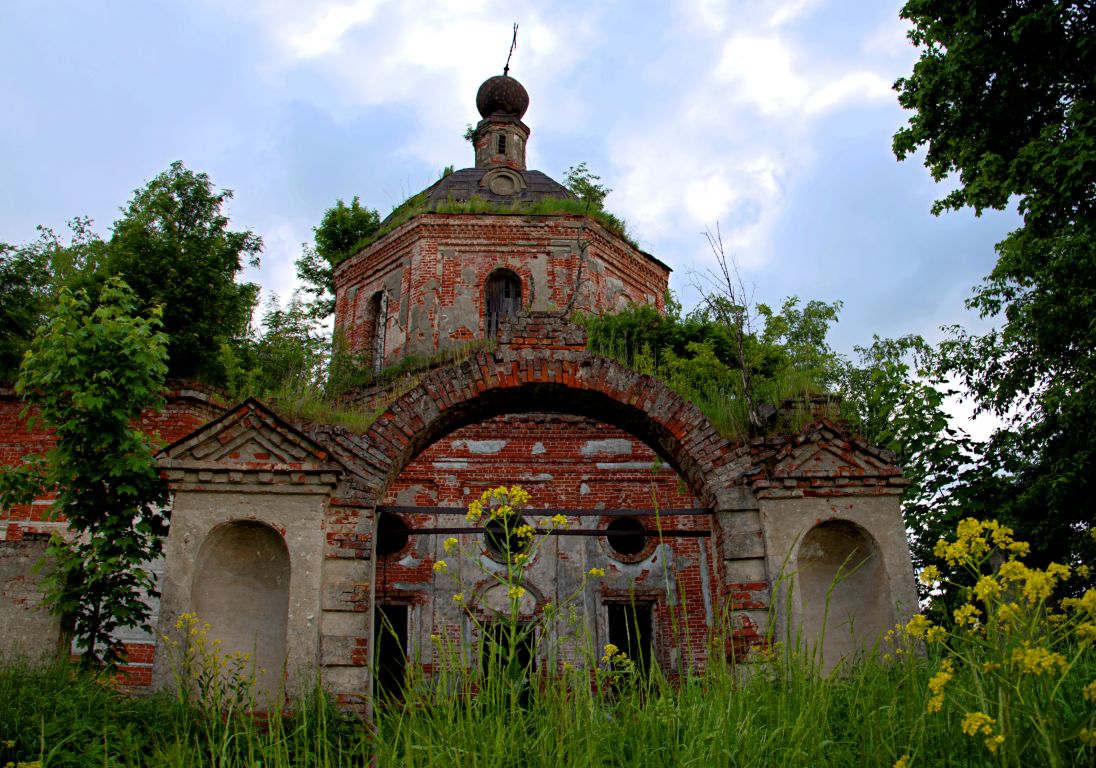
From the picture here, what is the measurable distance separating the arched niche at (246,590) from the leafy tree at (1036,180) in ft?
32.1

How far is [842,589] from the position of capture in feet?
29.0

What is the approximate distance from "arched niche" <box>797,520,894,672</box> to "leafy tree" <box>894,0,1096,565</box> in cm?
501

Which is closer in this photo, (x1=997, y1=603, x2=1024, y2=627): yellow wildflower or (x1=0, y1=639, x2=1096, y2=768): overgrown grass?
(x1=997, y1=603, x2=1024, y2=627): yellow wildflower

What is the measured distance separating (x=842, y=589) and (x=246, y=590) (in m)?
5.77

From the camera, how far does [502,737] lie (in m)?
4.43

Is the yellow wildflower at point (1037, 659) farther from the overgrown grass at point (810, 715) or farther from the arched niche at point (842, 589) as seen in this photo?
the arched niche at point (842, 589)

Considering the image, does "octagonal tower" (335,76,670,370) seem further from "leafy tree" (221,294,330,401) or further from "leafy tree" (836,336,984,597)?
"leafy tree" (836,336,984,597)

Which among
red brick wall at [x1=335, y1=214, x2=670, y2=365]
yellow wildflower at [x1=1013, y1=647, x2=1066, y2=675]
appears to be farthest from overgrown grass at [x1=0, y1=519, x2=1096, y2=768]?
red brick wall at [x1=335, y1=214, x2=670, y2=365]

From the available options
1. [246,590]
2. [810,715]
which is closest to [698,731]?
[810,715]

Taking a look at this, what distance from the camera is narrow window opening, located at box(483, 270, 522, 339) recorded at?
737 inches

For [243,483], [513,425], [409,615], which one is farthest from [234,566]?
[513,425]

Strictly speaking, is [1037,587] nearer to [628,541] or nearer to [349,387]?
[628,541]

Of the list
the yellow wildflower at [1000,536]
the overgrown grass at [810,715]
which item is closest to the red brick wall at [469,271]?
the overgrown grass at [810,715]

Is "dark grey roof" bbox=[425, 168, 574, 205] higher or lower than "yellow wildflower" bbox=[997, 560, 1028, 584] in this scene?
higher
